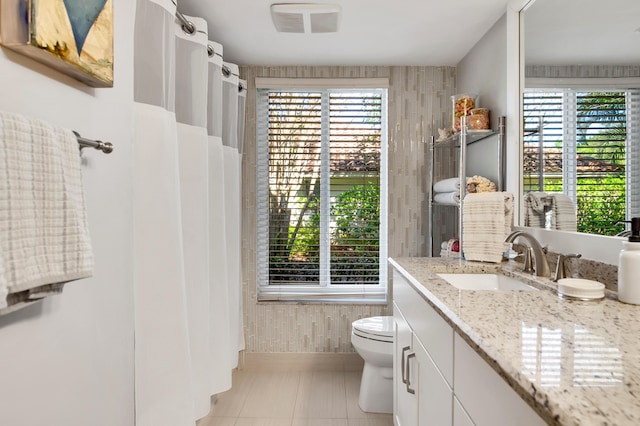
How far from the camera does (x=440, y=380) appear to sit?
3.93 ft

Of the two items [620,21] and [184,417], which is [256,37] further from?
[184,417]

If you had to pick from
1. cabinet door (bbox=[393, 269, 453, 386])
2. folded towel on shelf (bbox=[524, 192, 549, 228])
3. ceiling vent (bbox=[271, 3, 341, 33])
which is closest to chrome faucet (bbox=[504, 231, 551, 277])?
folded towel on shelf (bbox=[524, 192, 549, 228])

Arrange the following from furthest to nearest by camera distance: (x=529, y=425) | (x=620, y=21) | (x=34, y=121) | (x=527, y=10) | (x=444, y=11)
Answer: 1. (x=444, y=11)
2. (x=527, y=10)
3. (x=620, y=21)
4. (x=34, y=121)
5. (x=529, y=425)

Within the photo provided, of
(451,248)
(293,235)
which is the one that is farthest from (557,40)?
(293,235)

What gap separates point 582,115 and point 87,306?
5.75 feet

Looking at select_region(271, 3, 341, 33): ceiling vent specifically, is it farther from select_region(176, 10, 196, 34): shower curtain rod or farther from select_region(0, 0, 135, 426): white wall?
select_region(0, 0, 135, 426): white wall

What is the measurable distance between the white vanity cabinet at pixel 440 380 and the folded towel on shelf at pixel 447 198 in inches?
25.0

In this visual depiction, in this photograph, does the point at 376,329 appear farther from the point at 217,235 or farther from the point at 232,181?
the point at 232,181

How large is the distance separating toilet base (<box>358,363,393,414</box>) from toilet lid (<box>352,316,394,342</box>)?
0.20 metres

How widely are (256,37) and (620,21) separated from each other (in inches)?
73.6

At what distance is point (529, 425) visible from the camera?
66cm

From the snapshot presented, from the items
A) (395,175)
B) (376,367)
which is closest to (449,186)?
(395,175)

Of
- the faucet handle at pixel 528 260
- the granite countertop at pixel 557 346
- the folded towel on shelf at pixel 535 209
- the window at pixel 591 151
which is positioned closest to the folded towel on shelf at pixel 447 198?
the folded towel on shelf at pixel 535 209

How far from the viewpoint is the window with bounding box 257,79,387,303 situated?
307 cm
